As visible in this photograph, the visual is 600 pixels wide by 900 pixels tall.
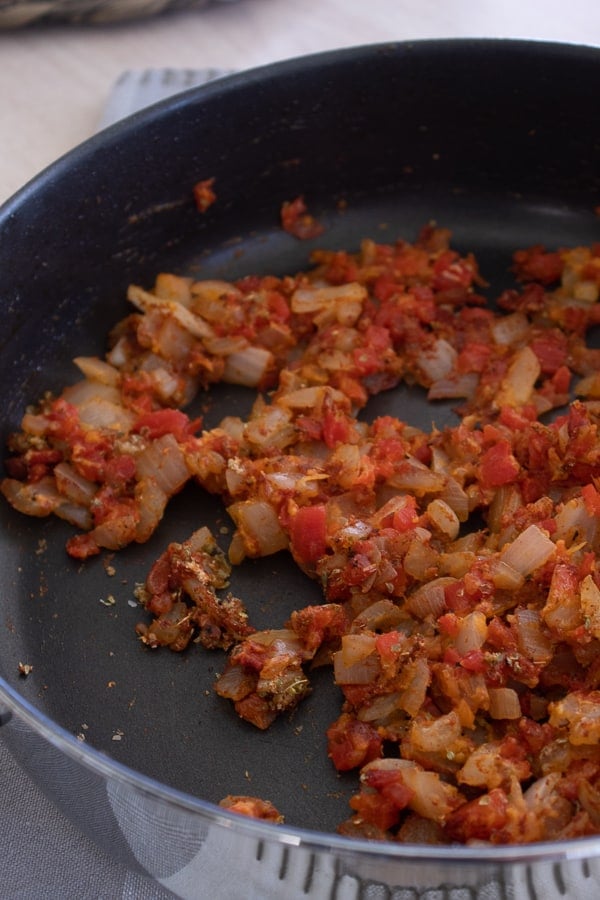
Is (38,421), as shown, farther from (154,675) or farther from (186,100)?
(186,100)

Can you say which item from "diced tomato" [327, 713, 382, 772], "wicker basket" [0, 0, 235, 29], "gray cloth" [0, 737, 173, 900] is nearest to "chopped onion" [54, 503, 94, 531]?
"gray cloth" [0, 737, 173, 900]

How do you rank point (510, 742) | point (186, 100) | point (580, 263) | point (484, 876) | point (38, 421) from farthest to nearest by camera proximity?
point (580, 263), point (186, 100), point (38, 421), point (510, 742), point (484, 876)

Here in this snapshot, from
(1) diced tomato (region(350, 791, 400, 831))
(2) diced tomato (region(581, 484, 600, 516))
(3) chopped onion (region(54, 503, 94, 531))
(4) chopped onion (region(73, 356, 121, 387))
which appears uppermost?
(4) chopped onion (region(73, 356, 121, 387))

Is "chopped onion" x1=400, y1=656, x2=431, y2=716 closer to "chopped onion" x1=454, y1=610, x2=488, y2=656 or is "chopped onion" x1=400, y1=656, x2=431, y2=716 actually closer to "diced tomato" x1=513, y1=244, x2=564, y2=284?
"chopped onion" x1=454, y1=610, x2=488, y2=656

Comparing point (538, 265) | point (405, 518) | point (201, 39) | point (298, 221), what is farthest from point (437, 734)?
point (201, 39)

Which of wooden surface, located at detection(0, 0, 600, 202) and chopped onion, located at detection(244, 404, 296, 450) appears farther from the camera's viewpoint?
wooden surface, located at detection(0, 0, 600, 202)

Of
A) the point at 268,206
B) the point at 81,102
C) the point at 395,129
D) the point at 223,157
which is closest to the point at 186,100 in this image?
the point at 223,157

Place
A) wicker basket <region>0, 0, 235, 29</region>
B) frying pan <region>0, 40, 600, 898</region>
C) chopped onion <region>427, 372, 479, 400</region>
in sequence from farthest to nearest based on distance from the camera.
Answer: wicker basket <region>0, 0, 235, 29</region>
chopped onion <region>427, 372, 479, 400</region>
frying pan <region>0, 40, 600, 898</region>

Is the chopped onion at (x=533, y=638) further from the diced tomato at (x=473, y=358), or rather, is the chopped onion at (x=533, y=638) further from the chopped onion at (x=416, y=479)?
the diced tomato at (x=473, y=358)
